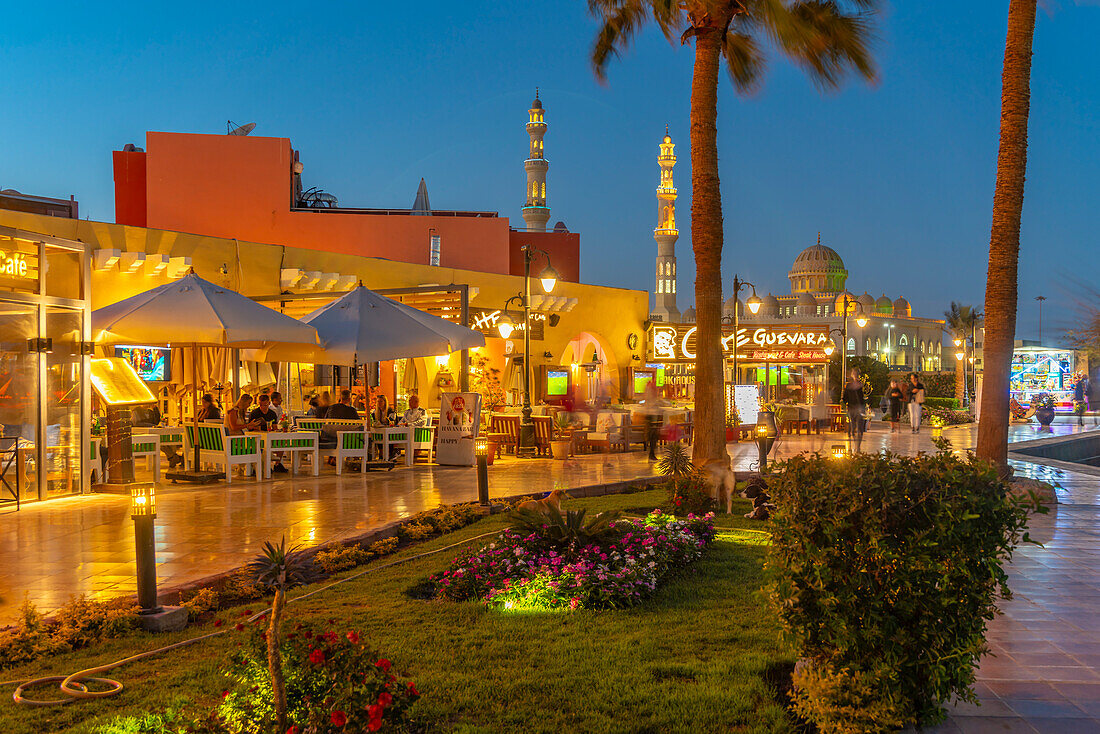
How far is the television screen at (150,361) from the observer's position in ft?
54.0

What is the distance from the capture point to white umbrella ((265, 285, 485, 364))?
44.3ft

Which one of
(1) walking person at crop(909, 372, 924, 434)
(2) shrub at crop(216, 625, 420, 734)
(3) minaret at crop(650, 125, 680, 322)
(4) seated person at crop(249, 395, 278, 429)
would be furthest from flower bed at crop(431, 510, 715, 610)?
(3) minaret at crop(650, 125, 680, 322)

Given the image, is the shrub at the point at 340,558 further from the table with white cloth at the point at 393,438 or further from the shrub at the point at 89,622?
the table with white cloth at the point at 393,438

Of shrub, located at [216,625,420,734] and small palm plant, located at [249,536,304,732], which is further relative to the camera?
shrub, located at [216,625,420,734]

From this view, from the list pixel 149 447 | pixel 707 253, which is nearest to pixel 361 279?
pixel 149 447

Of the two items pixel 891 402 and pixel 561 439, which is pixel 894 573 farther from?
pixel 891 402

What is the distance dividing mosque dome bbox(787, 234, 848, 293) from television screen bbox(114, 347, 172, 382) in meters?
94.8

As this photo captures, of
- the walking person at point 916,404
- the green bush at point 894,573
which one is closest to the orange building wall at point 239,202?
the walking person at point 916,404

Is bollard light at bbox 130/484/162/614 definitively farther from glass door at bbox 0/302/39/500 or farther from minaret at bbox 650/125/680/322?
minaret at bbox 650/125/680/322

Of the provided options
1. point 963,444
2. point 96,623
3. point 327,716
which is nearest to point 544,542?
point 96,623

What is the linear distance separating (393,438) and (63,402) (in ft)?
16.4

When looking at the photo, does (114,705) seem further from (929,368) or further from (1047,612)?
(929,368)

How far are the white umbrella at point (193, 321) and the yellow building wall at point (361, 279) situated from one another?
2584 mm

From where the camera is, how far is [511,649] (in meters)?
5.04
